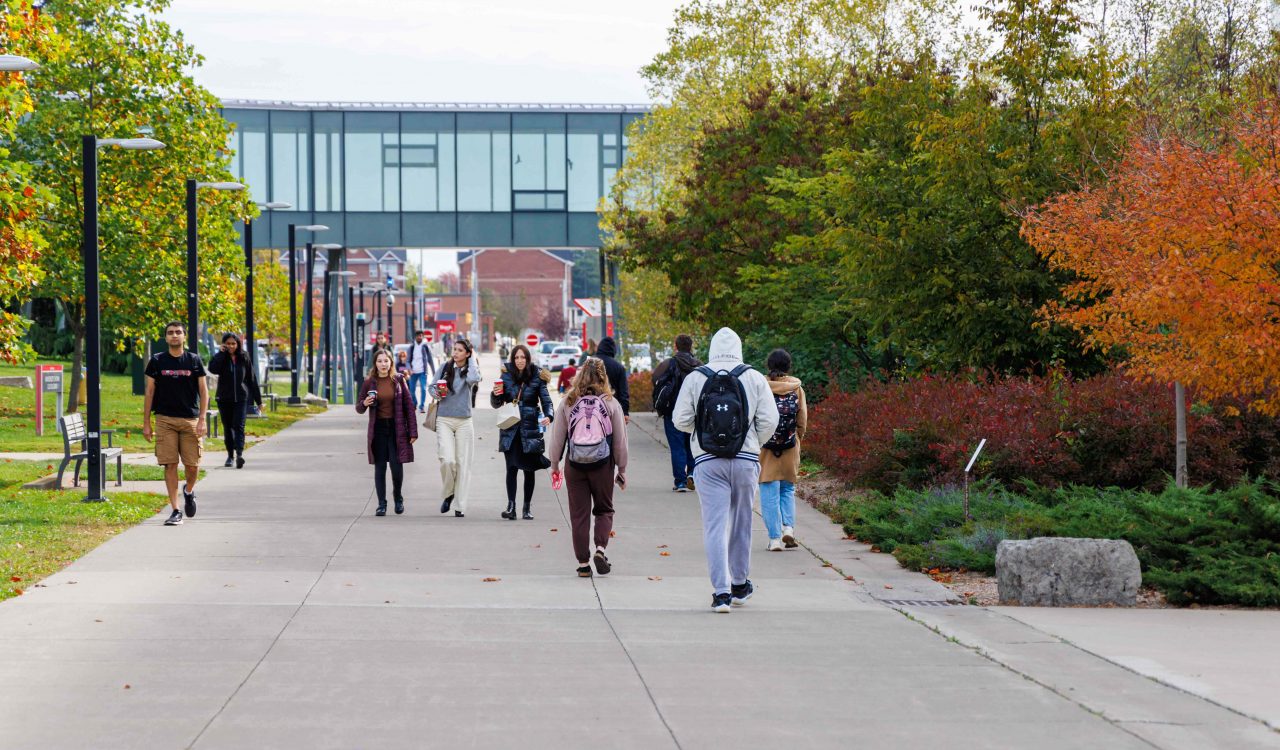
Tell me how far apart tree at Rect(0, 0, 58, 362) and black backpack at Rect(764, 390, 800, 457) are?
1091 cm

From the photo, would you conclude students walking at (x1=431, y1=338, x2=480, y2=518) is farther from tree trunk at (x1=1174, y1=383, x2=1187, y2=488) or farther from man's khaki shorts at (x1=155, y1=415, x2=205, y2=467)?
tree trunk at (x1=1174, y1=383, x2=1187, y2=488)

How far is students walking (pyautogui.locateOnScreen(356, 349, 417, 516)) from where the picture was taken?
15.4 meters

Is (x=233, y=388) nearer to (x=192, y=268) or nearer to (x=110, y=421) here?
(x=192, y=268)

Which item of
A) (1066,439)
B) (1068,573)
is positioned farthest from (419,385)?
(1068,573)

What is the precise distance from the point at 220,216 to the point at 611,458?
2308cm

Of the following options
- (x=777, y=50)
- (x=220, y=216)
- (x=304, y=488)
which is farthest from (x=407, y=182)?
(x=304, y=488)

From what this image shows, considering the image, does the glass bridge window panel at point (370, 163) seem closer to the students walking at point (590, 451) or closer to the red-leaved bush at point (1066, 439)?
the red-leaved bush at point (1066, 439)

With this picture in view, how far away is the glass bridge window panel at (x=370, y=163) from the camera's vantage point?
60.4m

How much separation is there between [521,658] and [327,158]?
2130 inches

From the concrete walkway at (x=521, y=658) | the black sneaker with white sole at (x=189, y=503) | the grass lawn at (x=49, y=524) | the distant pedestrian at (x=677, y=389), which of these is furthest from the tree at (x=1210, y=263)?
the grass lawn at (x=49, y=524)

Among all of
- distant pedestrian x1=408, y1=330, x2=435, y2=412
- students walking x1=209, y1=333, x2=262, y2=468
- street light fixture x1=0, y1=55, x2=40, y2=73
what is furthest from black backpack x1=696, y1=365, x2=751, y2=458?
distant pedestrian x1=408, y1=330, x2=435, y2=412

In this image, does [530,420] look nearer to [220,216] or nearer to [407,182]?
[220,216]

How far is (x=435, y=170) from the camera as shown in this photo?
60.7 metres

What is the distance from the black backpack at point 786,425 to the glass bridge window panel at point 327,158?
49.5 meters
